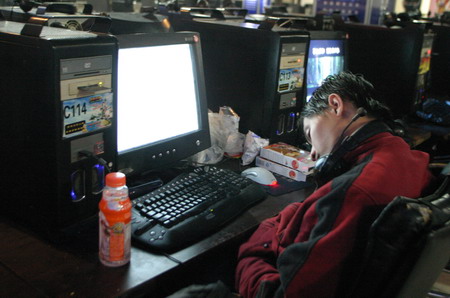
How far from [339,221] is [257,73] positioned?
988mm

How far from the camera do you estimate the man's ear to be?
49.2 inches

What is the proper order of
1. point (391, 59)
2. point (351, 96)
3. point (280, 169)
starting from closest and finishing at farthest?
point (351, 96) < point (280, 169) < point (391, 59)

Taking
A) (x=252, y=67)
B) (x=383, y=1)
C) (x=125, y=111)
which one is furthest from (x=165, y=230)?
(x=383, y=1)

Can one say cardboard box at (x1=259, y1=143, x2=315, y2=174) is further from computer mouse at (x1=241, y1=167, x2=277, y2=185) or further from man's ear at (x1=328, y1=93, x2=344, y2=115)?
man's ear at (x1=328, y1=93, x2=344, y2=115)

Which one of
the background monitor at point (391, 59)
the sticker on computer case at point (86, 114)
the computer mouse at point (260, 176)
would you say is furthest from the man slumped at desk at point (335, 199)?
the background monitor at point (391, 59)

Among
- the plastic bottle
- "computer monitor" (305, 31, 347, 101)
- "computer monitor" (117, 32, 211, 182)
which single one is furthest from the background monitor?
the plastic bottle

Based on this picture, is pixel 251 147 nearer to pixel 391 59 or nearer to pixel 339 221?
pixel 339 221

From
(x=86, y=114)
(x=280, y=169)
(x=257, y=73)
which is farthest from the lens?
(x=257, y=73)

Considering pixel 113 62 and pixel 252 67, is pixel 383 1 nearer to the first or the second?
pixel 252 67

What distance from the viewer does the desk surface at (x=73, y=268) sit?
0.99m

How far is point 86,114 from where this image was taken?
1.16m

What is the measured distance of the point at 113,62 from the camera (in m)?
1.21

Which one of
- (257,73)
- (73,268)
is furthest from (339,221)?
(257,73)

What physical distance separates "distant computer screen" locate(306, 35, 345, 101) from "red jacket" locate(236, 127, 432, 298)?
1.02 meters
